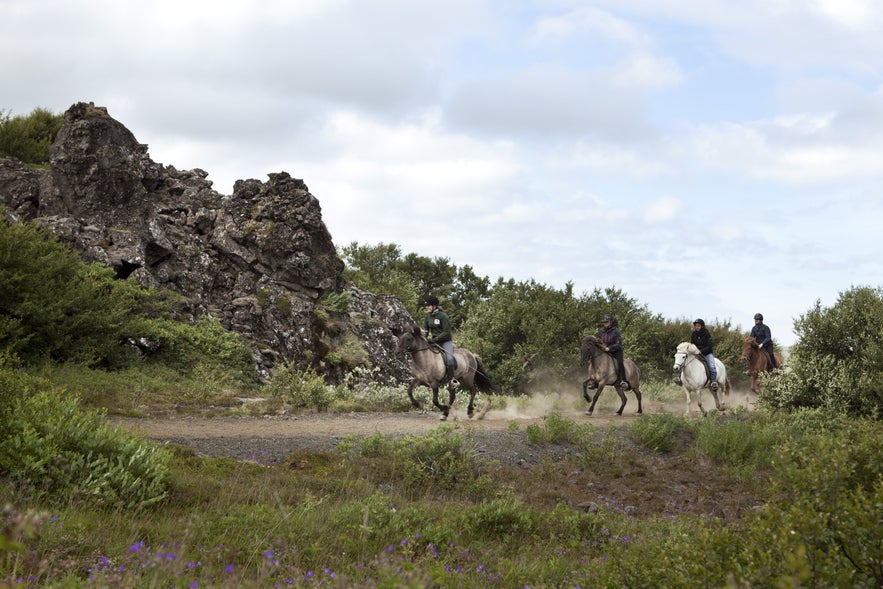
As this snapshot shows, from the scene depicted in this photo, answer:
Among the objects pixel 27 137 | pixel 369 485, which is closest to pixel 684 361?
pixel 369 485

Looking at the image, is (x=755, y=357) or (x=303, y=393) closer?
(x=303, y=393)

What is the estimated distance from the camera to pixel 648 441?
1547 centimetres

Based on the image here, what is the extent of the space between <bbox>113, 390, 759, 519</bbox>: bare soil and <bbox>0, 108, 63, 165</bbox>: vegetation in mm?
31951

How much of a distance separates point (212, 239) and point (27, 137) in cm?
1896

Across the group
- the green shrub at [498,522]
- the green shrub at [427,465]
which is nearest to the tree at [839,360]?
the green shrub at [427,465]

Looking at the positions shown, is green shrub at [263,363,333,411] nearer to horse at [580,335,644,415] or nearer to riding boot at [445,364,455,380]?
Answer: riding boot at [445,364,455,380]

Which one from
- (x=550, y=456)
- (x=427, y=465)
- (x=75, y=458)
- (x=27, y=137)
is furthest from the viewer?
(x=27, y=137)

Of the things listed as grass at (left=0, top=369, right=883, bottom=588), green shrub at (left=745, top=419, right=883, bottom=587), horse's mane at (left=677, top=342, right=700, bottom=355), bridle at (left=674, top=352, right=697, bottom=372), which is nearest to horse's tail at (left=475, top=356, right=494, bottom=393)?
bridle at (left=674, top=352, right=697, bottom=372)

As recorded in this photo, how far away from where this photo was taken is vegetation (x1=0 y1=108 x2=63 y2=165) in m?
40.3

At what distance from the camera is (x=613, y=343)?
70.9 feet

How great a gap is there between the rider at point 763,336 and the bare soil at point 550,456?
10.1m

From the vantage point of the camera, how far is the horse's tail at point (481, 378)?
20719 mm

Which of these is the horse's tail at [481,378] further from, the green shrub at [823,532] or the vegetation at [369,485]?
the green shrub at [823,532]

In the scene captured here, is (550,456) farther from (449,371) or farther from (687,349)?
(687,349)
